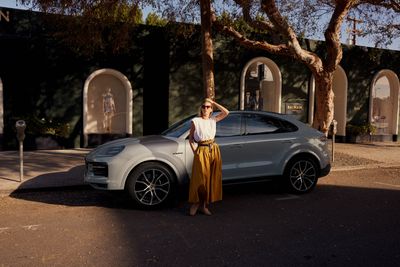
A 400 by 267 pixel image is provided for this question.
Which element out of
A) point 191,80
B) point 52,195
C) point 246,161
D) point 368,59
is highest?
point 368,59

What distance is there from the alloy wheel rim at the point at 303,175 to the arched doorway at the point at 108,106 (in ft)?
25.8

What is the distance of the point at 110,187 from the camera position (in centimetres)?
622

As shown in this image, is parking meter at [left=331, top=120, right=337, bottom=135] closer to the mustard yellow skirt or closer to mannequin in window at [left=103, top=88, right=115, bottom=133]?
the mustard yellow skirt

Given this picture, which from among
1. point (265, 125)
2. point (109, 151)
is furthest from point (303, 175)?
point (109, 151)

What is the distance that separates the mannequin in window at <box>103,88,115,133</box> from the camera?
14.3 meters

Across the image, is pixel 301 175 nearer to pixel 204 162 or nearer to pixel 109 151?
pixel 204 162

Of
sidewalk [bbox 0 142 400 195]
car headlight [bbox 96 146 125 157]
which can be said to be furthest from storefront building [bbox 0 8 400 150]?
car headlight [bbox 96 146 125 157]

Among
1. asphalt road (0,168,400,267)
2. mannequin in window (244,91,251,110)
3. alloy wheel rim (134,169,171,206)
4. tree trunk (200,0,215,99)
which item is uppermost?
tree trunk (200,0,215,99)

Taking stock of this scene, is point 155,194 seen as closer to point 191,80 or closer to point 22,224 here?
point 22,224

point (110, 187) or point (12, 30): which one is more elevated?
point (12, 30)

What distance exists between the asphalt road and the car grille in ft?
1.89

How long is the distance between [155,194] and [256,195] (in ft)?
6.80

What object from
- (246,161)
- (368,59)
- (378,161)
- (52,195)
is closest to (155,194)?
(246,161)

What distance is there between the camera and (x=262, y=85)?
1650 centimetres
